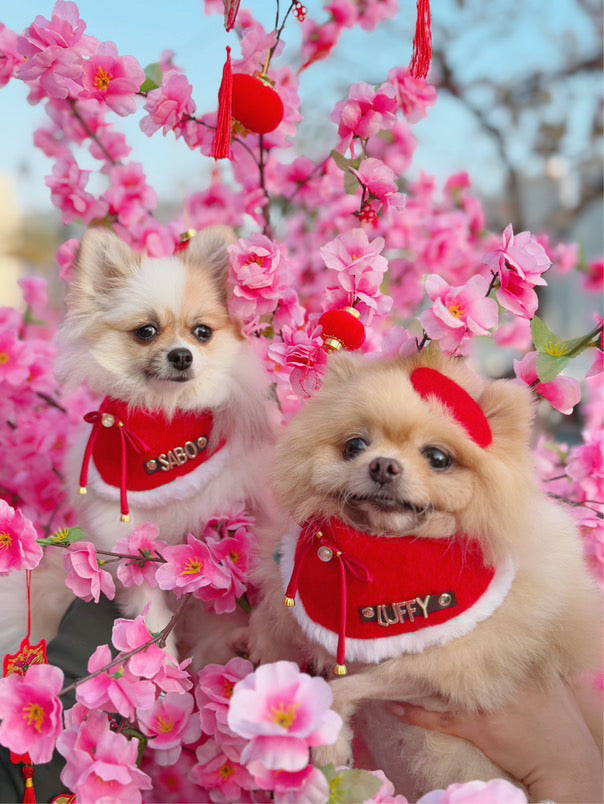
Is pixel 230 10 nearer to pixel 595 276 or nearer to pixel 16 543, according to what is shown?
pixel 16 543

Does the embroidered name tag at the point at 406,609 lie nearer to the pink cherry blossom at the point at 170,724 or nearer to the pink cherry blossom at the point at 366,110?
the pink cherry blossom at the point at 170,724

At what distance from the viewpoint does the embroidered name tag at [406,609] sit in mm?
1246

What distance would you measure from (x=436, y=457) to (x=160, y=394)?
759 mm

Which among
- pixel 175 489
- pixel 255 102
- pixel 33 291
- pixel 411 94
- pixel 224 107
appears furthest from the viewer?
pixel 33 291

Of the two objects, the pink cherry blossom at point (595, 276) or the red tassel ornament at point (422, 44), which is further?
the pink cherry blossom at point (595, 276)

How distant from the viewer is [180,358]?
5.23 feet

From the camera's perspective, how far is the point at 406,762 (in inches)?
52.7

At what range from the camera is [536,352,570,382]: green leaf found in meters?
1.22

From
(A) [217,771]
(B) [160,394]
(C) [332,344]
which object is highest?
(C) [332,344]

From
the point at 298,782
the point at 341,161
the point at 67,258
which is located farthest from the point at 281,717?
the point at 67,258

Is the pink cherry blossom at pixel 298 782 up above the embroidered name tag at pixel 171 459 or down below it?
below

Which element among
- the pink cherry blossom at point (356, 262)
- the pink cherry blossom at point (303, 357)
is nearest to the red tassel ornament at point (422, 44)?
the pink cherry blossom at point (356, 262)

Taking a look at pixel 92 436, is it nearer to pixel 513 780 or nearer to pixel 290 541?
pixel 290 541

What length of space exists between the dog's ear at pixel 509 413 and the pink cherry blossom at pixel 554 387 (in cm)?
10
